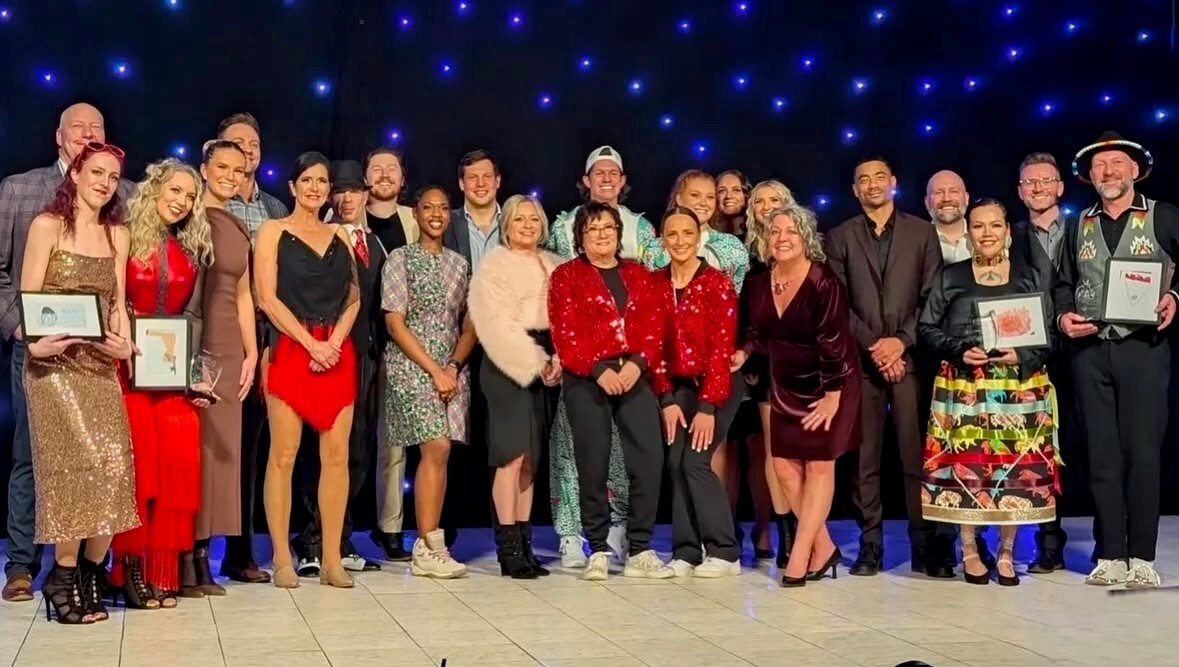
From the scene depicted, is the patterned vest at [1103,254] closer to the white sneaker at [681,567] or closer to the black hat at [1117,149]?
the black hat at [1117,149]

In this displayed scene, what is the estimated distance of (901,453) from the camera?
5.90 metres

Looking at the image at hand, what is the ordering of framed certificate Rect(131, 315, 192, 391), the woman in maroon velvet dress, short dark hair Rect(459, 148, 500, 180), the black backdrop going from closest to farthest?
framed certificate Rect(131, 315, 192, 391)
the woman in maroon velvet dress
short dark hair Rect(459, 148, 500, 180)
the black backdrop

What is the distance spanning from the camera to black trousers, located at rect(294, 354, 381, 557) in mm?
5825

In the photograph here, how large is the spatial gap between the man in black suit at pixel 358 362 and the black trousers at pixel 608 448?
30.7 inches

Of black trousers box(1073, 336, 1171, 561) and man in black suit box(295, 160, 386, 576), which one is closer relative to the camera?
black trousers box(1073, 336, 1171, 561)

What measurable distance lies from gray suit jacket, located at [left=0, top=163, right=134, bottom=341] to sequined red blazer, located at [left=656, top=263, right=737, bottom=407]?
1970mm

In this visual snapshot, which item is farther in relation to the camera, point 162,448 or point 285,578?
point 285,578

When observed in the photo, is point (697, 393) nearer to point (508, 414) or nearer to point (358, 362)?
point (508, 414)

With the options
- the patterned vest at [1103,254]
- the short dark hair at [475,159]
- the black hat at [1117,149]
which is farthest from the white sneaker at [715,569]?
the black hat at [1117,149]

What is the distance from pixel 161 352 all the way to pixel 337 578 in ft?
3.49

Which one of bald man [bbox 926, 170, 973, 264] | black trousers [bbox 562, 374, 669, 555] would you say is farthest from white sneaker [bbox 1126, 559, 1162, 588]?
black trousers [bbox 562, 374, 669, 555]

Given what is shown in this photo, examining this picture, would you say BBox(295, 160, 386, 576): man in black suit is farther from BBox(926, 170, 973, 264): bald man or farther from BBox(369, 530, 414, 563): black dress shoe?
BBox(926, 170, 973, 264): bald man

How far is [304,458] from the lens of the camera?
19.5 ft

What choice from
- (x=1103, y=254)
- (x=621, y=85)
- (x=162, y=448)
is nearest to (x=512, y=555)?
(x=162, y=448)
